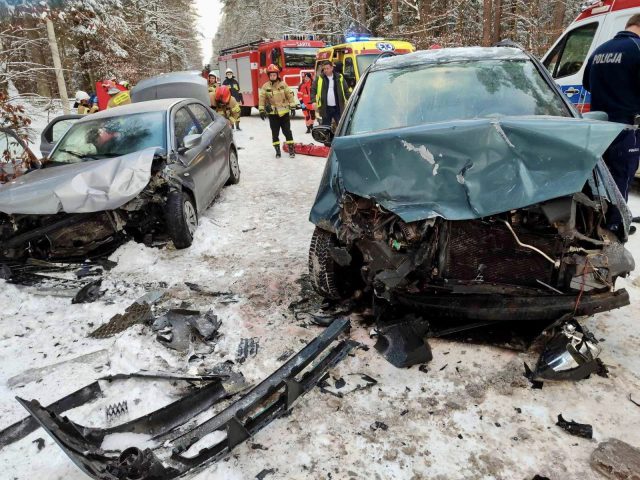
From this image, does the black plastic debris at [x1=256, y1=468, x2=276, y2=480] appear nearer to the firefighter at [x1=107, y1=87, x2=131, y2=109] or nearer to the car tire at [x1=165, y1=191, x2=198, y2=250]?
the car tire at [x1=165, y1=191, x2=198, y2=250]

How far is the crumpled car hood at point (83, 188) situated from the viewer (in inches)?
160

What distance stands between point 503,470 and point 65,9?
851 centimetres

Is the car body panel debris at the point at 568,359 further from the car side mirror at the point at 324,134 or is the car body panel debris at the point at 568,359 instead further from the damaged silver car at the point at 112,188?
the damaged silver car at the point at 112,188

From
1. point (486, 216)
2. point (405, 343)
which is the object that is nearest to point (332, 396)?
point (405, 343)

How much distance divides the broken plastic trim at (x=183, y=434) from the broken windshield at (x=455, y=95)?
1999mm

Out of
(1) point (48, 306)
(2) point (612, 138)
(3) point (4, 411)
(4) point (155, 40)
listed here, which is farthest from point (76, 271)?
(4) point (155, 40)

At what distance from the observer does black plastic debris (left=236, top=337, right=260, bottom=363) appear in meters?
3.02

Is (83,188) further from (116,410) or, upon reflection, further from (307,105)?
(307,105)

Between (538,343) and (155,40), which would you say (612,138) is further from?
(155,40)

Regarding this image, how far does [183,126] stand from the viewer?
18.6 ft

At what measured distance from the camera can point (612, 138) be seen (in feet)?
7.77

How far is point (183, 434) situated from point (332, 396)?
0.87 m

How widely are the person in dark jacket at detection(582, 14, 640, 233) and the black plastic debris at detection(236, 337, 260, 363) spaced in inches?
148

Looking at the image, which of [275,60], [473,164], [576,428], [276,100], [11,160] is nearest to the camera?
[576,428]
